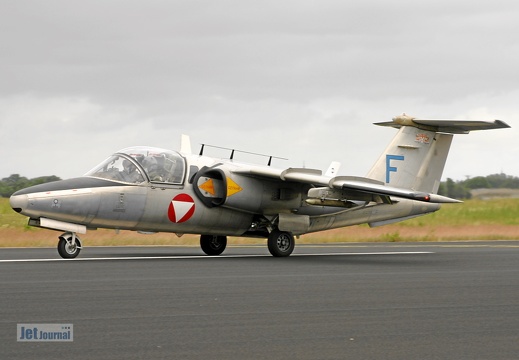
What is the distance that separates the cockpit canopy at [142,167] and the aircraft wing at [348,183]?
5.75 feet

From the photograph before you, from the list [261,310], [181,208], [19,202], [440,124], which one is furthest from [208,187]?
[261,310]

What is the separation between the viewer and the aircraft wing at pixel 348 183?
1964cm

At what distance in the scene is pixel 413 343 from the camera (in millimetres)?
8406

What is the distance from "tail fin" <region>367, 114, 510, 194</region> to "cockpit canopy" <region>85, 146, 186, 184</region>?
255 inches

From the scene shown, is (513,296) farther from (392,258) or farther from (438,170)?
(438,170)

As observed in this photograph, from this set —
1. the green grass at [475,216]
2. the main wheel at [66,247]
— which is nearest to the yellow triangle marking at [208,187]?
the main wheel at [66,247]

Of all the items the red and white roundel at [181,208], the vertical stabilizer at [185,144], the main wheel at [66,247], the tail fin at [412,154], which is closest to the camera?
the main wheel at [66,247]

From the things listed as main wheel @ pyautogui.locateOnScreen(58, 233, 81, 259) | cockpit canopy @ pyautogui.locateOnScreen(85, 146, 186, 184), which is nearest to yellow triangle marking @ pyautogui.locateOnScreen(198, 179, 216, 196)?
cockpit canopy @ pyautogui.locateOnScreen(85, 146, 186, 184)

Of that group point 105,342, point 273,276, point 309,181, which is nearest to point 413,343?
point 105,342

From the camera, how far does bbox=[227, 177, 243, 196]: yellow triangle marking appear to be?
843 inches

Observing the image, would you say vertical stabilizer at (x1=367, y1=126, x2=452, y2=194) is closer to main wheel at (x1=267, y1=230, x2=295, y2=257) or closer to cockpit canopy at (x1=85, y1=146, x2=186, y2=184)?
main wheel at (x1=267, y1=230, x2=295, y2=257)

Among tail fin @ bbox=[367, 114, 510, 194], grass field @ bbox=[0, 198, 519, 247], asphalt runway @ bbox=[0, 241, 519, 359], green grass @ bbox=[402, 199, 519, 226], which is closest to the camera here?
asphalt runway @ bbox=[0, 241, 519, 359]

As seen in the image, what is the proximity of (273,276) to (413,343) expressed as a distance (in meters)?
7.21
